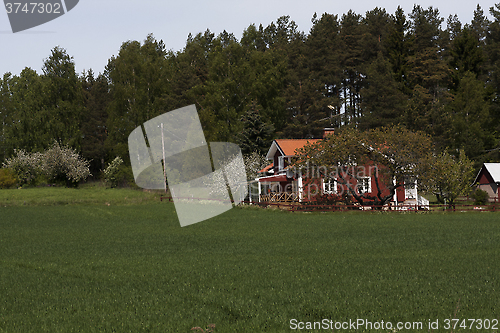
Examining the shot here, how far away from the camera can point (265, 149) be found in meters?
57.6

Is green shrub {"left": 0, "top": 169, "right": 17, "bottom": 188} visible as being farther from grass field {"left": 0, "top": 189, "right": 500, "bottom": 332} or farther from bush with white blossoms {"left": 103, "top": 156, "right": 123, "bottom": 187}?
grass field {"left": 0, "top": 189, "right": 500, "bottom": 332}

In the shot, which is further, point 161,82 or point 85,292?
point 161,82

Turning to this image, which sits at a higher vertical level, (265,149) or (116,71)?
(116,71)

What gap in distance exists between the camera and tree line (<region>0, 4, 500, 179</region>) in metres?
62.0

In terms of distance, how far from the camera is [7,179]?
218 feet

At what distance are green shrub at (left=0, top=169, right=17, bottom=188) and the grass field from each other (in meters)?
46.7

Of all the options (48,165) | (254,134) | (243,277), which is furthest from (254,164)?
(243,277)

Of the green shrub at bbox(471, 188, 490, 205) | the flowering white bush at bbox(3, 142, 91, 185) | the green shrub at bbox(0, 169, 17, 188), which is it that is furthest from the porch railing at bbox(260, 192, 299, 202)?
the green shrub at bbox(0, 169, 17, 188)

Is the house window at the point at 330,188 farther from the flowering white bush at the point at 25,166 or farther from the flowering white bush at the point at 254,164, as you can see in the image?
the flowering white bush at the point at 25,166

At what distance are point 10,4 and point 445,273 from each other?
13121 millimetres

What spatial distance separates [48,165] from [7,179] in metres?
5.74

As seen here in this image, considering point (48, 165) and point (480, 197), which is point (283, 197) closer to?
point (480, 197)

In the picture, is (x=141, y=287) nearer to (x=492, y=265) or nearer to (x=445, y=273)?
(x=445, y=273)

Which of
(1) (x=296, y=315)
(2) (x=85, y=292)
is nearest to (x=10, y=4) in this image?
(2) (x=85, y=292)
